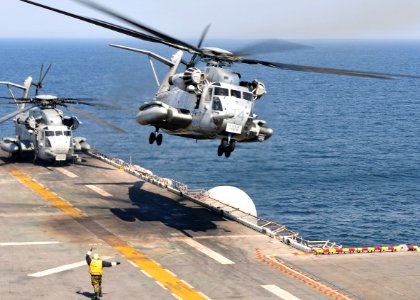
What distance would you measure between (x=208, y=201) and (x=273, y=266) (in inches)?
610

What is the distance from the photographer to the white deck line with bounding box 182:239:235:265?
38281 mm

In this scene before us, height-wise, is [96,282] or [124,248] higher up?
[96,282]

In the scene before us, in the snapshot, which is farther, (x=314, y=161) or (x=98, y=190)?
(x=314, y=161)

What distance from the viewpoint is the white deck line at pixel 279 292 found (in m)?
32.9

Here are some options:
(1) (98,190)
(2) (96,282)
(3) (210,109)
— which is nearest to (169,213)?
(1) (98,190)

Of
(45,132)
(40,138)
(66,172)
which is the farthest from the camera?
(40,138)

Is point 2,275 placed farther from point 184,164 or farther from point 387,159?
point 387,159

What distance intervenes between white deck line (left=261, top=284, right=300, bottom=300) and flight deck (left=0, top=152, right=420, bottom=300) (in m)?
0.04

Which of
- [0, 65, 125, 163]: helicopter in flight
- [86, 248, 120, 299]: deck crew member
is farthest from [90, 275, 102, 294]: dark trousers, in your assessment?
[0, 65, 125, 163]: helicopter in flight

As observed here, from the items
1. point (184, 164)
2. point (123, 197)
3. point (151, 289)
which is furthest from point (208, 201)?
point (184, 164)

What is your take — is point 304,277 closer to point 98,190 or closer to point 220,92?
point 220,92

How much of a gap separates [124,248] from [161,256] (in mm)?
2344

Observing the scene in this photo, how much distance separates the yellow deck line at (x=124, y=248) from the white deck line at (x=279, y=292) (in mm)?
3249

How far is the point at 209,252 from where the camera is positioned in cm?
3981
